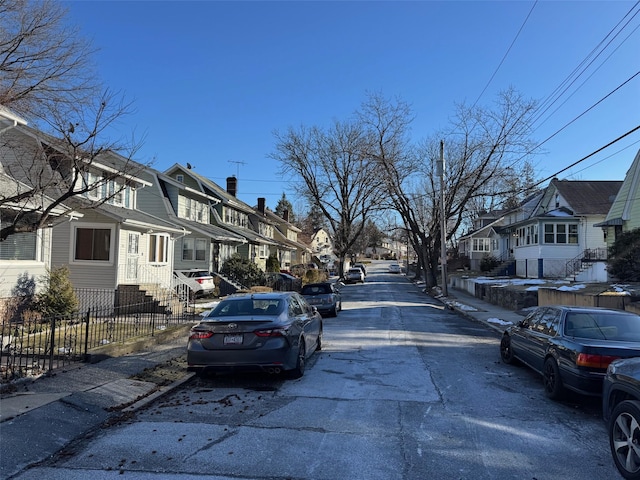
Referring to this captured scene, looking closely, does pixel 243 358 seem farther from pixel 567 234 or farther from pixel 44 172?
pixel 567 234

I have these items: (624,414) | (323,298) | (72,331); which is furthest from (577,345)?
(323,298)

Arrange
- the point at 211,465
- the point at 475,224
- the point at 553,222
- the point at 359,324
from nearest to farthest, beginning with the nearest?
the point at 211,465
the point at 359,324
the point at 553,222
the point at 475,224

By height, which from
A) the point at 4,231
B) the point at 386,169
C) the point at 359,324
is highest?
the point at 386,169

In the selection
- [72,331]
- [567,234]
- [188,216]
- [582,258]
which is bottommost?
[72,331]

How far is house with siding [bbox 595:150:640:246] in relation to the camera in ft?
→ 82.5

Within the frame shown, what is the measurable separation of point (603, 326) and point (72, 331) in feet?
38.3

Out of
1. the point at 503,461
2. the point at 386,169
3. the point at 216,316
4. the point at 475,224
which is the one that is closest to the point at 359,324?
the point at 216,316

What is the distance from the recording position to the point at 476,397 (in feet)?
24.0

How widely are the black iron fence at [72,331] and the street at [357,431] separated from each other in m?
2.57

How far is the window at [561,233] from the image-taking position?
34.3 meters

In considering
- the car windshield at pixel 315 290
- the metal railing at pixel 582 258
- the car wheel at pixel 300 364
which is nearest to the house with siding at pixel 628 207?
the metal railing at pixel 582 258

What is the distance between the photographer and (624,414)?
462 cm

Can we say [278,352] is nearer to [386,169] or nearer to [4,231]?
[4,231]

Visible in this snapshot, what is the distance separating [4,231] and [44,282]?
6.56m
